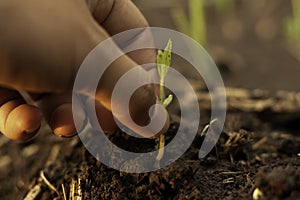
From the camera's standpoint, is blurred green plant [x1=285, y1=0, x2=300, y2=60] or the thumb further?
blurred green plant [x1=285, y1=0, x2=300, y2=60]

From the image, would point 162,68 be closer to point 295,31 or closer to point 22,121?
point 22,121

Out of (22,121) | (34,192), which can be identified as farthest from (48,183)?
(22,121)

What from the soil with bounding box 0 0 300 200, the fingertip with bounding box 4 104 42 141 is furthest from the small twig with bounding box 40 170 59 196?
the fingertip with bounding box 4 104 42 141

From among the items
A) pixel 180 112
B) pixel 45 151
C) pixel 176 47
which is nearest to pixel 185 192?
pixel 45 151

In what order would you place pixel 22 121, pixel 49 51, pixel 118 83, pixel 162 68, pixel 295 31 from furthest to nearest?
pixel 295 31 → pixel 162 68 → pixel 22 121 → pixel 118 83 → pixel 49 51

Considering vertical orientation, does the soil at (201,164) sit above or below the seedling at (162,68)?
below

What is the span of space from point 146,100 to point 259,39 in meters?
2.25

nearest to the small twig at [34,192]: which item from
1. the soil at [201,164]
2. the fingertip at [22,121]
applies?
the soil at [201,164]

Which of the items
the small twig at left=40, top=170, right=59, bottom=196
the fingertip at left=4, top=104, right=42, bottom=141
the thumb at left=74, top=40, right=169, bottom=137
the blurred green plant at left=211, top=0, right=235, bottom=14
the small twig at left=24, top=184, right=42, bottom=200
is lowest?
the blurred green plant at left=211, top=0, right=235, bottom=14

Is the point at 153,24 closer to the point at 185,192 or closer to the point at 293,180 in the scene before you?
the point at 185,192

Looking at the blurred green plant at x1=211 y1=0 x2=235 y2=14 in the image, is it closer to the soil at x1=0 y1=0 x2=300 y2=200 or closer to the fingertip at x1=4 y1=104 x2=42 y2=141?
the soil at x1=0 y1=0 x2=300 y2=200

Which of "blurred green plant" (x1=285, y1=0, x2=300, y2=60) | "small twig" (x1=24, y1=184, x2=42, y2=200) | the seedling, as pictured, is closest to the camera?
the seedling

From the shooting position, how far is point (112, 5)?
1227mm

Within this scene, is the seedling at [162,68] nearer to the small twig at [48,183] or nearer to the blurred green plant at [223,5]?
the small twig at [48,183]
